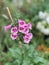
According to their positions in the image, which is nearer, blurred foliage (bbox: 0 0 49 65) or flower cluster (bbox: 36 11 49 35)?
blurred foliage (bbox: 0 0 49 65)

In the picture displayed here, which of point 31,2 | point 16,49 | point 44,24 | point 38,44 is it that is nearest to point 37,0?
point 31,2

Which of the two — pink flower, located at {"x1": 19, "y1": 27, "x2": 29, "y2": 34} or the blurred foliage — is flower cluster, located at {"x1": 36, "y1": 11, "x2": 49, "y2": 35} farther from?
pink flower, located at {"x1": 19, "y1": 27, "x2": 29, "y2": 34}

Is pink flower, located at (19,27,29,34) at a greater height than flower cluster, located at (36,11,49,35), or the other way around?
flower cluster, located at (36,11,49,35)

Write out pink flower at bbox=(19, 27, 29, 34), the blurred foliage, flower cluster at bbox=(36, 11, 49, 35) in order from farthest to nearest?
flower cluster at bbox=(36, 11, 49, 35), the blurred foliage, pink flower at bbox=(19, 27, 29, 34)

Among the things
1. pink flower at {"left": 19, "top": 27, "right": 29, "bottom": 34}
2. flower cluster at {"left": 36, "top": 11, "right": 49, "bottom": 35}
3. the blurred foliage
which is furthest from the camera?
flower cluster at {"left": 36, "top": 11, "right": 49, "bottom": 35}

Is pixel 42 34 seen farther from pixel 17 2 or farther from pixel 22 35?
pixel 22 35

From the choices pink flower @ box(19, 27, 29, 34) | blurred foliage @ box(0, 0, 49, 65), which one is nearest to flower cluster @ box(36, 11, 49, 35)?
blurred foliage @ box(0, 0, 49, 65)

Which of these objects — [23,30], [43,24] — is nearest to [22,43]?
[23,30]

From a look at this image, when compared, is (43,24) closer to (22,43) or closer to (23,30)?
(22,43)

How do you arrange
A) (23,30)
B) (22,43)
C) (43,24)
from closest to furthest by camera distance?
(23,30), (22,43), (43,24)
